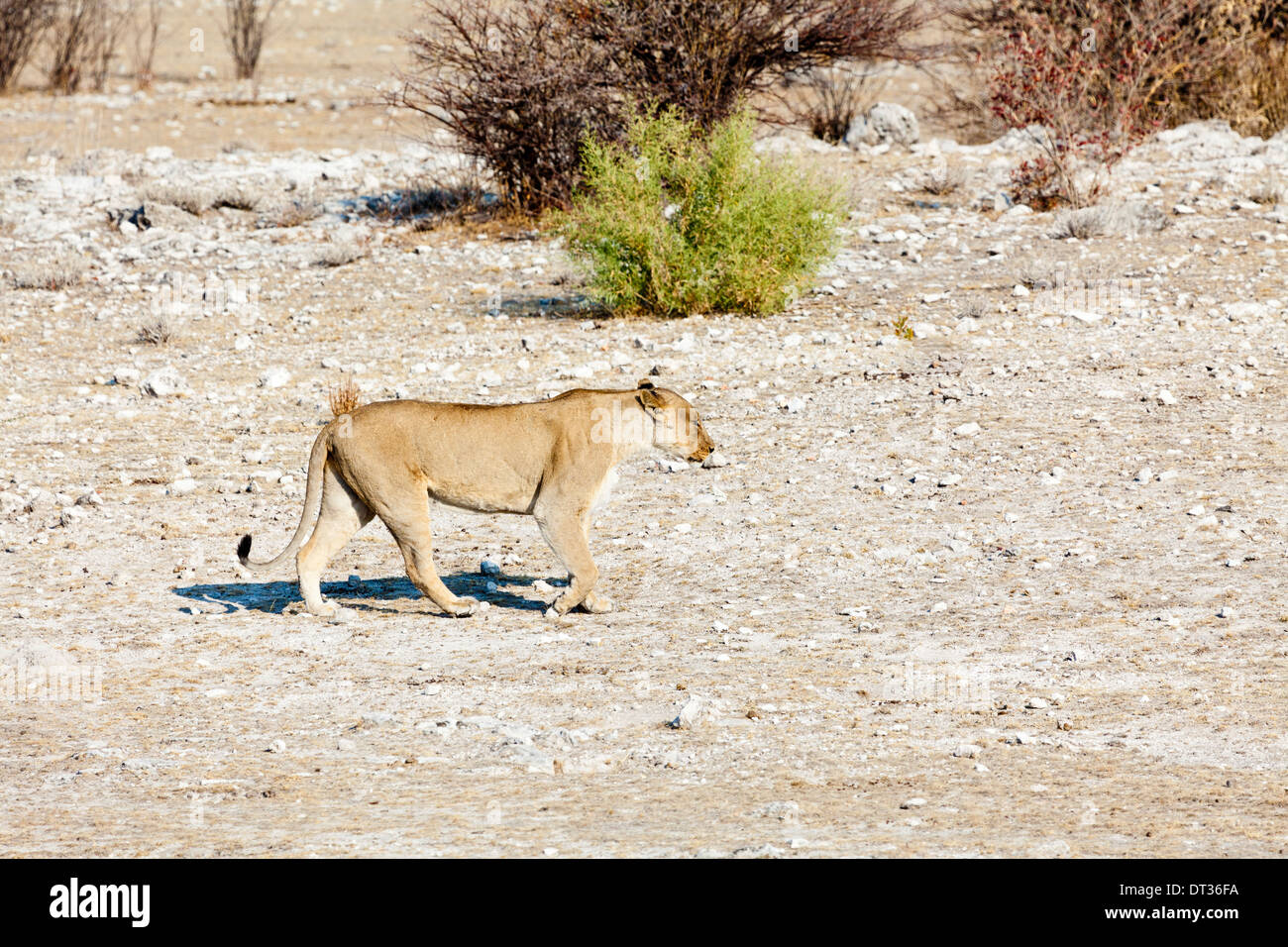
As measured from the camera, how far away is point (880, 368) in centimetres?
1127

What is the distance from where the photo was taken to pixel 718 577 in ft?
26.0

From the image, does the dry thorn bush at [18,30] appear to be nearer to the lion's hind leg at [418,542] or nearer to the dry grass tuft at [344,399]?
the dry grass tuft at [344,399]

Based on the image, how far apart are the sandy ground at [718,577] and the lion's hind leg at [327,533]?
0.19 m

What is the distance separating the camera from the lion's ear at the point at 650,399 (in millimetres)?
7508

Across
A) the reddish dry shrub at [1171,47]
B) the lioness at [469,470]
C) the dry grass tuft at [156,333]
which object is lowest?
the lioness at [469,470]

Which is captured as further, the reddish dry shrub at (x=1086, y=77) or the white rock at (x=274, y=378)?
the reddish dry shrub at (x=1086, y=77)

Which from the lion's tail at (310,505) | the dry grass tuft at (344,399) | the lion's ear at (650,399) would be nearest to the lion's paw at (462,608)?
the lion's tail at (310,505)

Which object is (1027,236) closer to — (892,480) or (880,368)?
(880,368)

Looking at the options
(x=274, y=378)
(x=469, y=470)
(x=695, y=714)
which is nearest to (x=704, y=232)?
(x=274, y=378)

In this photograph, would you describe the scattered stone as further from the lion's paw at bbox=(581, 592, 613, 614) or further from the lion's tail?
the lion's paw at bbox=(581, 592, 613, 614)

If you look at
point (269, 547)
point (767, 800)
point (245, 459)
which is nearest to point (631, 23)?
point (245, 459)

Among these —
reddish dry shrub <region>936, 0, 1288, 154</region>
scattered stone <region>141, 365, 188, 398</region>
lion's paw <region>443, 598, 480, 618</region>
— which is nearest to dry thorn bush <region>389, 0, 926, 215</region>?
reddish dry shrub <region>936, 0, 1288, 154</region>

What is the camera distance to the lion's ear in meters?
7.51

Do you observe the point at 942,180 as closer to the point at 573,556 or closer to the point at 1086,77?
the point at 1086,77
